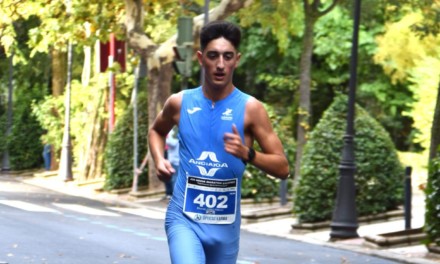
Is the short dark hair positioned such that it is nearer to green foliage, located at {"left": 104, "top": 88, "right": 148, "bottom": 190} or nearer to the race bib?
the race bib

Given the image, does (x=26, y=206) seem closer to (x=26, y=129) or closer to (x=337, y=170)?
(x=337, y=170)

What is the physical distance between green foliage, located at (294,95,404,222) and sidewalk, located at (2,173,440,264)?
36cm

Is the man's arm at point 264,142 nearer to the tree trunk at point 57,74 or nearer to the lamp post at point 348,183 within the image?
the lamp post at point 348,183

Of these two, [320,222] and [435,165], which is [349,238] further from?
[435,165]

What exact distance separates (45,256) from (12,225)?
182 inches

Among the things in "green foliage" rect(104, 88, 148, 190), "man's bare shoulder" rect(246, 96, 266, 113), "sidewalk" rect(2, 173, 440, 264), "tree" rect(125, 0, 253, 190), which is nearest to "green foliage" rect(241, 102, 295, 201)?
"sidewalk" rect(2, 173, 440, 264)

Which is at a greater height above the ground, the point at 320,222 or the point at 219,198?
the point at 219,198

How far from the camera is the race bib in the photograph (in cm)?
772

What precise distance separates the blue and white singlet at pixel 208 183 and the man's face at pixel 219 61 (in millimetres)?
151

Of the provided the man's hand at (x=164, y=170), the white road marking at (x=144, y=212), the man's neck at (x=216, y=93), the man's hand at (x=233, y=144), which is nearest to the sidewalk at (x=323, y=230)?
the white road marking at (x=144, y=212)

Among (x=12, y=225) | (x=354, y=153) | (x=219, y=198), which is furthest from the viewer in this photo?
(x=354, y=153)

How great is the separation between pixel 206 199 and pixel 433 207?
944 cm

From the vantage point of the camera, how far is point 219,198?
7.73 metres

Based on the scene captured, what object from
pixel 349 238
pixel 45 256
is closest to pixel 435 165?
pixel 349 238
